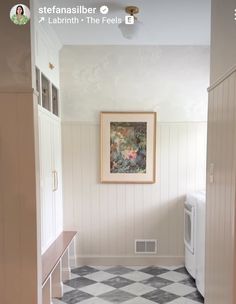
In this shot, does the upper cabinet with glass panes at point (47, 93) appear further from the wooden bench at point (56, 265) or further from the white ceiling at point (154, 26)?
the wooden bench at point (56, 265)

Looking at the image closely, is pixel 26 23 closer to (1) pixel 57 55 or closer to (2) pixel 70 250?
(1) pixel 57 55

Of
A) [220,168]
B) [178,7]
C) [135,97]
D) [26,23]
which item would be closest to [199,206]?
[220,168]

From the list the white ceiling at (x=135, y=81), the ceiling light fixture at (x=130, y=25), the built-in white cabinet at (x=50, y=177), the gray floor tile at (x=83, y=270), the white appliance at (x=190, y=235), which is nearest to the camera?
the ceiling light fixture at (x=130, y=25)

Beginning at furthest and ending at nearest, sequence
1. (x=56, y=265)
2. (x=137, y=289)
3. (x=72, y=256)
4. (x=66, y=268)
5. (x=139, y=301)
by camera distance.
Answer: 1. (x=72, y=256)
2. (x=66, y=268)
3. (x=137, y=289)
4. (x=139, y=301)
5. (x=56, y=265)

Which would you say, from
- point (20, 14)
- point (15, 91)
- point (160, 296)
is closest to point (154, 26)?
point (20, 14)

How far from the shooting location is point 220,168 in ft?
6.15

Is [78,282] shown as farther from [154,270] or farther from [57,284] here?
[154,270]

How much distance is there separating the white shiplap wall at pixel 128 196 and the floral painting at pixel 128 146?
20 cm

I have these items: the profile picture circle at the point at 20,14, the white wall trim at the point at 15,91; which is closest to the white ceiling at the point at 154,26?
the profile picture circle at the point at 20,14

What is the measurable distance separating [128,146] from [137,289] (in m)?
1.71

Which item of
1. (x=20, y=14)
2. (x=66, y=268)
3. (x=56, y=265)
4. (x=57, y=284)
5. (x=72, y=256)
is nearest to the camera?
(x=20, y=14)

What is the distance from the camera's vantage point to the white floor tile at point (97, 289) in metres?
3.04

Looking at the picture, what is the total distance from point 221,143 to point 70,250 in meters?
2.66

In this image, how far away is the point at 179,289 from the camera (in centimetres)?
311
